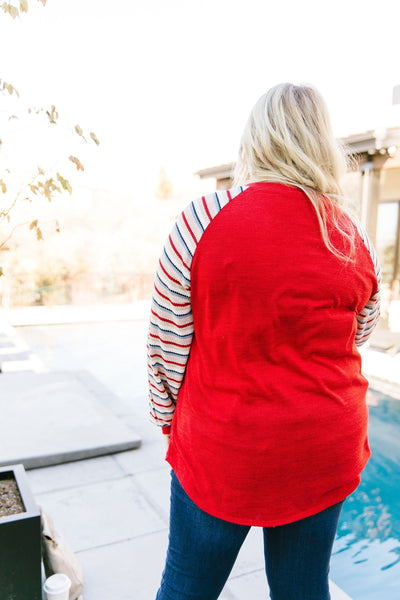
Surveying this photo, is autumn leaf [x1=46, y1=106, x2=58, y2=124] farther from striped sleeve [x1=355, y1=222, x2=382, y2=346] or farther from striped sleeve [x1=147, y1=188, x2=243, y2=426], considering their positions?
striped sleeve [x1=355, y1=222, x2=382, y2=346]

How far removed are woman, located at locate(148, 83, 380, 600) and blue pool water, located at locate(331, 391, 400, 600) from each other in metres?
1.75

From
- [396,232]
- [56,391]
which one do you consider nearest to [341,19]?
[396,232]

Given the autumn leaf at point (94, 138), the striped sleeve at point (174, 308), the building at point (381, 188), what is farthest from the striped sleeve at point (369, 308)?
the building at point (381, 188)

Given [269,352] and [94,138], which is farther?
[94,138]

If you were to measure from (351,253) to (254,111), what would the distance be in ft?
1.12

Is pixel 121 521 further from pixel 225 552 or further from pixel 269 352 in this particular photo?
pixel 269 352

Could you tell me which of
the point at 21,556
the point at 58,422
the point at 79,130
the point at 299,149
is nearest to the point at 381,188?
the point at 58,422

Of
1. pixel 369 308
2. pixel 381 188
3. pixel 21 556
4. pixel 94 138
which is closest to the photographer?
pixel 369 308

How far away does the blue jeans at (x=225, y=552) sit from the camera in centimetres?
96

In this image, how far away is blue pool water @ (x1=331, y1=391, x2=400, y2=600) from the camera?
248 cm

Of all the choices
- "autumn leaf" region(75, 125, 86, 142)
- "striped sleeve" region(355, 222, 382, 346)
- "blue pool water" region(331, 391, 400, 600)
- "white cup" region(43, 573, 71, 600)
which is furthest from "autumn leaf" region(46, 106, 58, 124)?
"blue pool water" region(331, 391, 400, 600)

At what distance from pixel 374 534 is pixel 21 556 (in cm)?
227

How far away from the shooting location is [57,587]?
59.8 inches

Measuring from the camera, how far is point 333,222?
3.07ft
